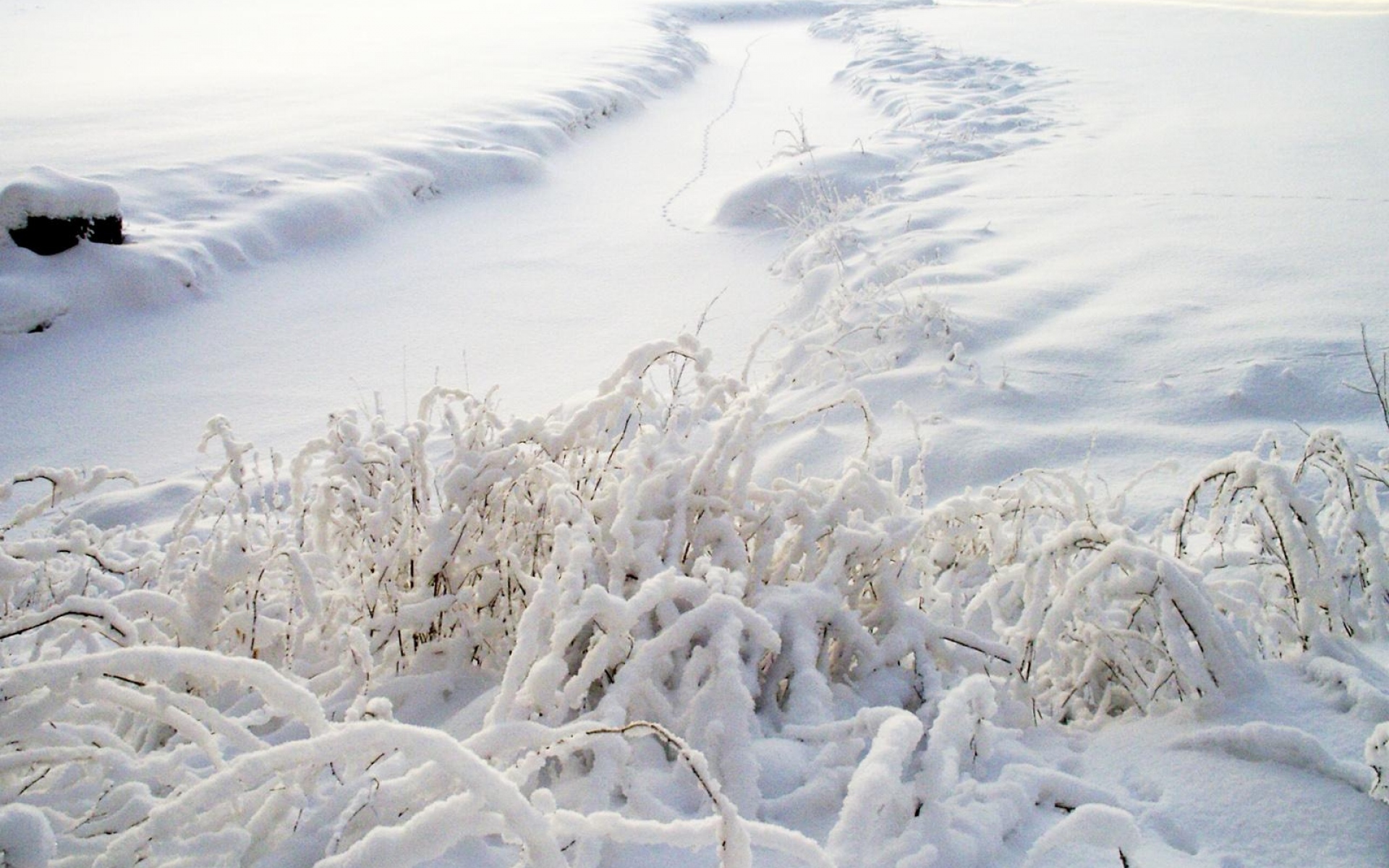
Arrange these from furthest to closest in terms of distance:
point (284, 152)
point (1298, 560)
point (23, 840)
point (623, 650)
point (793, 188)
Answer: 1. point (284, 152)
2. point (793, 188)
3. point (1298, 560)
4. point (623, 650)
5. point (23, 840)

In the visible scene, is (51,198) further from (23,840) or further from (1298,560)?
(1298,560)

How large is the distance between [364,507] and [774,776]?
880 mm

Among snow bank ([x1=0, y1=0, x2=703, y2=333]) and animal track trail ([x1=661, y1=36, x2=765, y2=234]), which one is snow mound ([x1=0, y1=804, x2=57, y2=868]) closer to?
snow bank ([x1=0, y1=0, x2=703, y2=333])

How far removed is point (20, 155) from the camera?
23.2ft

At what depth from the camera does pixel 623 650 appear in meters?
1.28

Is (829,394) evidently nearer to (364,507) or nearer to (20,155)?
(364,507)

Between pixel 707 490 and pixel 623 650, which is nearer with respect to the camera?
pixel 623 650

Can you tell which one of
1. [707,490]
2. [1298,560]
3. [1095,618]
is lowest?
[1095,618]

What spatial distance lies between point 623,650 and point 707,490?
0.36m

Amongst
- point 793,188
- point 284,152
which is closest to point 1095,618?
point 793,188

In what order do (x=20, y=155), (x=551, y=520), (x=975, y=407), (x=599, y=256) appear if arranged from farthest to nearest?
1. (x=20, y=155)
2. (x=599, y=256)
3. (x=975, y=407)
4. (x=551, y=520)

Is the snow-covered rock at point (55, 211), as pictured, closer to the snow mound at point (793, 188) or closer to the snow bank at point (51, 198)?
the snow bank at point (51, 198)

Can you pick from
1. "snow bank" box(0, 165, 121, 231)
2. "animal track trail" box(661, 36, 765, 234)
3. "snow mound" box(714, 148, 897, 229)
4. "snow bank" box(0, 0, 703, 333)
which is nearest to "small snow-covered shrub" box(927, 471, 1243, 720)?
"snow mound" box(714, 148, 897, 229)

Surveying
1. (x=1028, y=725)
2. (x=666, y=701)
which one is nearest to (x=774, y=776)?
(x=666, y=701)
